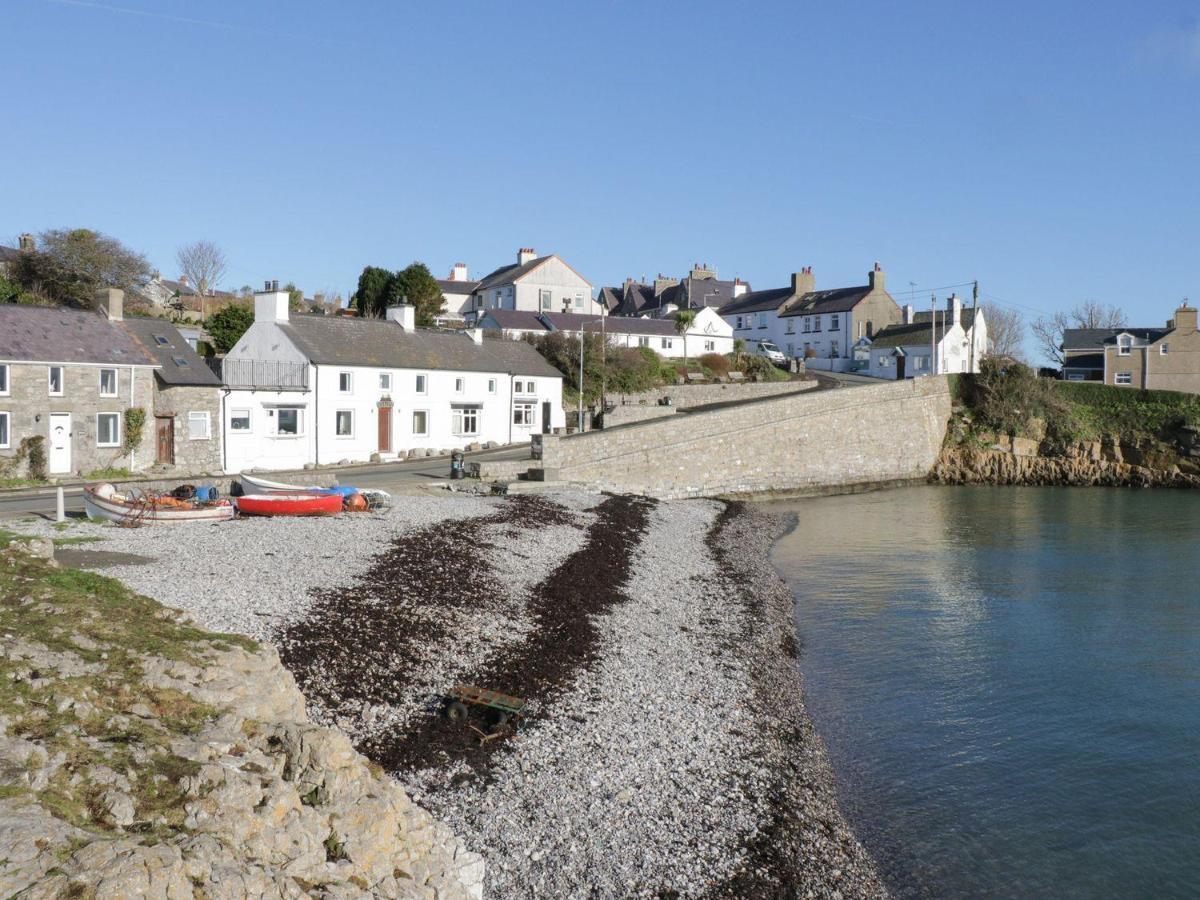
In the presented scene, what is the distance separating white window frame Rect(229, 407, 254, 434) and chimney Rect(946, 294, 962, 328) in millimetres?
58028

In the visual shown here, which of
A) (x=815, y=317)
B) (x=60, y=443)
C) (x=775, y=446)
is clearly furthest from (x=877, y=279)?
(x=60, y=443)

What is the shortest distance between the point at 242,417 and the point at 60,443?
22.7ft

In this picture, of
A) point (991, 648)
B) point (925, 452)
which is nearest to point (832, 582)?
point (991, 648)

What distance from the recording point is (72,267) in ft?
194

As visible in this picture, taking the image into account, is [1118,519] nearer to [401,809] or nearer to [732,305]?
[401,809]

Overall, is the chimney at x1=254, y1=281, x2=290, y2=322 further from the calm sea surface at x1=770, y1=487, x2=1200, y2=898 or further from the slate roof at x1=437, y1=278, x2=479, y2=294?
the slate roof at x1=437, y1=278, x2=479, y2=294

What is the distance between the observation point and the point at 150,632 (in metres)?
10.3

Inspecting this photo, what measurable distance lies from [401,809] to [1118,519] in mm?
42498

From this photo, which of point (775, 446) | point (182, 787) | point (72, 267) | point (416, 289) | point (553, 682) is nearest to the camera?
point (182, 787)

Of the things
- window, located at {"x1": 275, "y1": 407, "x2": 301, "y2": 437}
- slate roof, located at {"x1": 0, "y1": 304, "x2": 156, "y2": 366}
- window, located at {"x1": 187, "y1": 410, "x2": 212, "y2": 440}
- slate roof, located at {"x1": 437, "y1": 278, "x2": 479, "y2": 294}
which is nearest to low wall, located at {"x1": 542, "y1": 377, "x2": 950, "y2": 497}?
window, located at {"x1": 275, "y1": 407, "x2": 301, "y2": 437}

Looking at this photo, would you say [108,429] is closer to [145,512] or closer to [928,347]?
[145,512]

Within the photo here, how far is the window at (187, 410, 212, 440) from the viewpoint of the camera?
125 feet

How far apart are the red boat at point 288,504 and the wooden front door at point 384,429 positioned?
17821mm

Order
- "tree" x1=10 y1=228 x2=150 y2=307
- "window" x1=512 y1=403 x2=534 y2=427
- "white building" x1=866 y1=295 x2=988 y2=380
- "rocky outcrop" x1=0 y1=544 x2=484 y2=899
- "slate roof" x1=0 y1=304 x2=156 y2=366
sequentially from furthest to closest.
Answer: "white building" x1=866 y1=295 x2=988 y2=380, "tree" x1=10 y1=228 x2=150 y2=307, "window" x1=512 y1=403 x2=534 y2=427, "slate roof" x1=0 y1=304 x2=156 y2=366, "rocky outcrop" x1=0 y1=544 x2=484 y2=899
